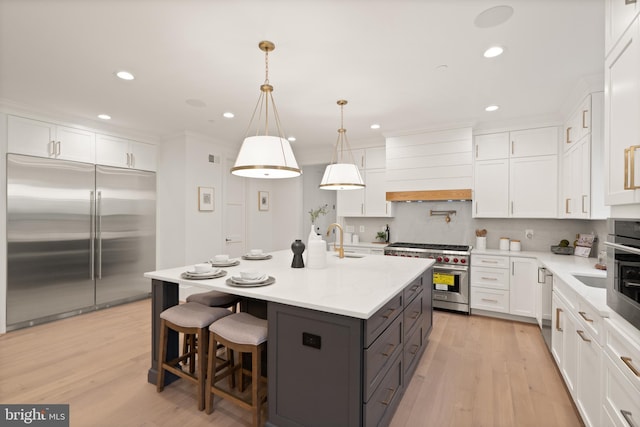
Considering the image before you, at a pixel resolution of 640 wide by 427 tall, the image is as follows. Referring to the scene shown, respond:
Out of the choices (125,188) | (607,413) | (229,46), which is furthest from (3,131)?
(607,413)

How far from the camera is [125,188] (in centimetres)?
441

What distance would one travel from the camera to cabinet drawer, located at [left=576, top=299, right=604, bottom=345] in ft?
5.20

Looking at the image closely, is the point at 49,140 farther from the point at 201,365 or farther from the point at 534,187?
the point at 534,187

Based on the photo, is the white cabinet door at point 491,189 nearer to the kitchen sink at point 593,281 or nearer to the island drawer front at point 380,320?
the kitchen sink at point 593,281

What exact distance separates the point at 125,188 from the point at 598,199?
223 inches

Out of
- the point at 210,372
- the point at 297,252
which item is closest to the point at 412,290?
the point at 297,252

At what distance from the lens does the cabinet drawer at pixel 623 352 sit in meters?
1.21

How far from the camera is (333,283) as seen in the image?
2.02 meters

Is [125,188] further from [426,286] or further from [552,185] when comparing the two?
[552,185]

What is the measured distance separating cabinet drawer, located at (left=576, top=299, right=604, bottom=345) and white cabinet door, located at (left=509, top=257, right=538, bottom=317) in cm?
188

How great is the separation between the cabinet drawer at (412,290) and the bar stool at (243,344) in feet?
3.43

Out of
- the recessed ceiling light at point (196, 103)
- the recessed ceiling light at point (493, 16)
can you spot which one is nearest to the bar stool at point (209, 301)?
the recessed ceiling light at point (196, 103)

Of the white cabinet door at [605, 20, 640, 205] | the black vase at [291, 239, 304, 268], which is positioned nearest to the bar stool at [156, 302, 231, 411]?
the black vase at [291, 239, 304, 268]

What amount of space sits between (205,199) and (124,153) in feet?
4.22
